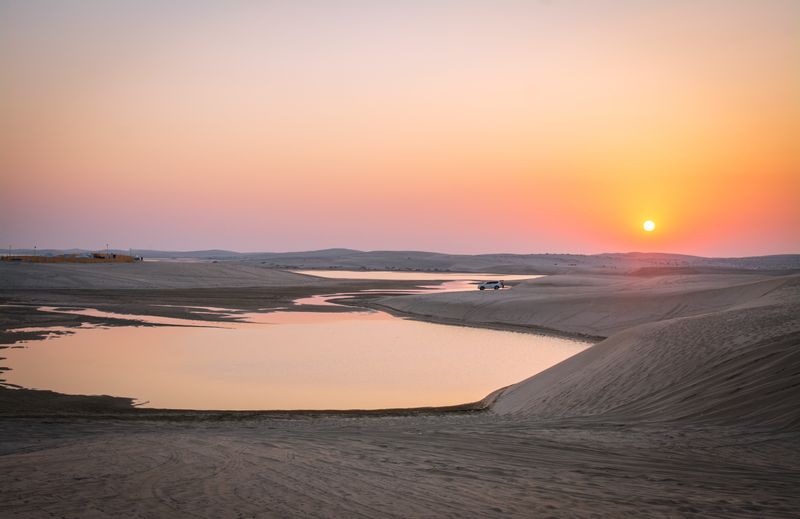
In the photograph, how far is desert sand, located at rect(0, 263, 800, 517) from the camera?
5.83m

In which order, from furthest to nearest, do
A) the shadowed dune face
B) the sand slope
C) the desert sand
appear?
1. the sand slope
2. the shadowed dune face
3. the desert sand

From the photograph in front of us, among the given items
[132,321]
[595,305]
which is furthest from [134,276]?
[595,305]

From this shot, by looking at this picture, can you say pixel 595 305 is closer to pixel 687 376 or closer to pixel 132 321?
pixel 687 376

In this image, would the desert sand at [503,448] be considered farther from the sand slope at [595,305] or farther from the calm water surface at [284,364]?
the sand slope at [595,305]

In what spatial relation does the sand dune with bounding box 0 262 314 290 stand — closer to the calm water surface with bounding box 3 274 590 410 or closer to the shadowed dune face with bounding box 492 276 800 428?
the calm water surface with bounding box 3 274 590 410

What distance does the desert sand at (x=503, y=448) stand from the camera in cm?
583

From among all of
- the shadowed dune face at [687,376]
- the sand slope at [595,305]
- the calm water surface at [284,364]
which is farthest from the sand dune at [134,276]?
the shadowed dune face at [687,376]

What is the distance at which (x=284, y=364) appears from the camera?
21.1 metres

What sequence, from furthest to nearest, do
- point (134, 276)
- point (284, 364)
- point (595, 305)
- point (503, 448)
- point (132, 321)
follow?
point (134, 276)
point (595, 305)
point (132, 321)
point (284, 364)
point (503, 448)

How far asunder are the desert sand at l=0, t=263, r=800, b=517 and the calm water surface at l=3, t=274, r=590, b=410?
1.83 m

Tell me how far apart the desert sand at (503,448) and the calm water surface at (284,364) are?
6.00ft

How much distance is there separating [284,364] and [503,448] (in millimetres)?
13514

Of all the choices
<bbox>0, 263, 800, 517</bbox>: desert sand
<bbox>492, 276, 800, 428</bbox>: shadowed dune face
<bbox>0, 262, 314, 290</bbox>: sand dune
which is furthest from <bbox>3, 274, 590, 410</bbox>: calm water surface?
<bbox>0, 262, 314, 290</bbox>: sand dune

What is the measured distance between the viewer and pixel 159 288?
61.2 metres
